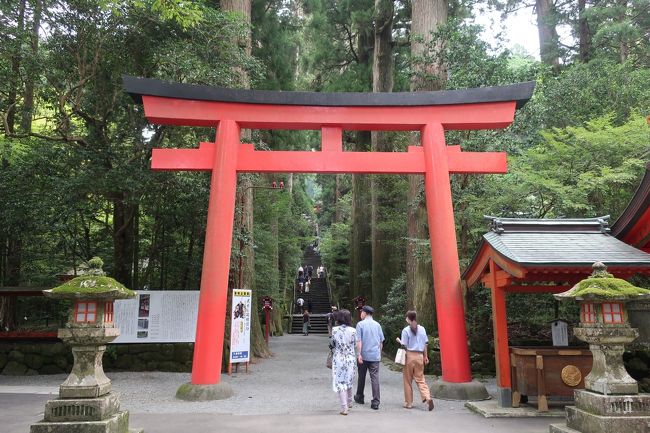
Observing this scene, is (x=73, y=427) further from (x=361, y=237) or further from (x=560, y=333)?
(x=361, y=237)

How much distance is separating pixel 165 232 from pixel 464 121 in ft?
29.8

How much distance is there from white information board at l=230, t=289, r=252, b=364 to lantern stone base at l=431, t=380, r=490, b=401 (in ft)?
13.9

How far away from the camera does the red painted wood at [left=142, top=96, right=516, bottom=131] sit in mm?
8398

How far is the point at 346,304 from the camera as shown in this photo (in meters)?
24.3

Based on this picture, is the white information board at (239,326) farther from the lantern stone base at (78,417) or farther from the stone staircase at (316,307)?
the stone staircase at (316,307)

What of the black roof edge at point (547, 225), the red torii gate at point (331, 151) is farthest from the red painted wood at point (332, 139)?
the black roof edge at point (547, 225)

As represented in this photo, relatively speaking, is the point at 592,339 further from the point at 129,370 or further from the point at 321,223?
the point at 321,223

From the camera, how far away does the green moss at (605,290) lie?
5.20m

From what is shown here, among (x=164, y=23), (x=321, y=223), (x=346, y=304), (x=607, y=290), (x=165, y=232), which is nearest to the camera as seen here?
(x=607, y=290)

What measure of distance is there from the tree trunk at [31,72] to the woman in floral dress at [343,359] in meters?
8.10

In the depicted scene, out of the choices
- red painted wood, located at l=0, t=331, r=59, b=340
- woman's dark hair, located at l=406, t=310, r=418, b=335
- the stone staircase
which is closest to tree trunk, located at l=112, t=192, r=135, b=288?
red painted wood, located at l=0, t=331, r=59, b=340

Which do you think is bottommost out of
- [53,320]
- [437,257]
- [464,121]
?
[53,320]

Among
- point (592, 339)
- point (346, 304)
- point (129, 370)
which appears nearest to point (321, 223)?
point (346, 304)

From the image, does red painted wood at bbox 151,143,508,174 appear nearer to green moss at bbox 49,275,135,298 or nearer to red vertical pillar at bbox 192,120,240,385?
red vertical pillar at bbox 192,120,240,385
